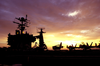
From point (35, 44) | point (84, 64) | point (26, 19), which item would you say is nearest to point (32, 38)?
point (35, 44)

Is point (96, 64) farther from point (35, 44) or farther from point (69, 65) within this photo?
point (35, 44)

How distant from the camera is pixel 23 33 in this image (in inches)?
2127

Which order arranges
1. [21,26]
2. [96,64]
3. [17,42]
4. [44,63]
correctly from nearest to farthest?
[96,64]
[44,63]
[17,42]
[21,26]

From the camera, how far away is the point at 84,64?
17125 millimetres

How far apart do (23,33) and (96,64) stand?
44996mm

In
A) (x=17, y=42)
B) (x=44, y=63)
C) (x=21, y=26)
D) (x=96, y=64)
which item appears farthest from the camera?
(x=21, y=26)

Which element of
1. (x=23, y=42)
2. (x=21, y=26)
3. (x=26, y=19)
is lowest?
(x=23, y=42)

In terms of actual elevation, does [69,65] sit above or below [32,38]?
below

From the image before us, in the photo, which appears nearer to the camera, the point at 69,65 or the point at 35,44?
the point at 69,65

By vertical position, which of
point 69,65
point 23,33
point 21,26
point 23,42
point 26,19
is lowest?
point 69,65

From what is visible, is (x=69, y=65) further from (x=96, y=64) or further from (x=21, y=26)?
(x=21, y=26)

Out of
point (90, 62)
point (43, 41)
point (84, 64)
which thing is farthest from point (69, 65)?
point (43, 41)

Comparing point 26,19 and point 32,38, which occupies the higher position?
point 26,19

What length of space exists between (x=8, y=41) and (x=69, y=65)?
146 feet
